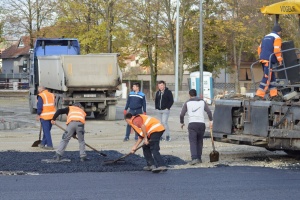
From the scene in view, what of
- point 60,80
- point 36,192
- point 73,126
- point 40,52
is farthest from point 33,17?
point 36,192

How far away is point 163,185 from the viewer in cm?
1211

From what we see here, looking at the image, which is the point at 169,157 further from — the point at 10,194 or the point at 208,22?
the point at 208,22

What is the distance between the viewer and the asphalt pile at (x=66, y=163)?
45.7 feet

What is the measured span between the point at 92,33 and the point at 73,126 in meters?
35.2

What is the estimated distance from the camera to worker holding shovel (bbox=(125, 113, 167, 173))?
45.1ft

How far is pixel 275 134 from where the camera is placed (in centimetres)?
1450

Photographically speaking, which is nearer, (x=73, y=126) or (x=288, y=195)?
(x=288, y=195)

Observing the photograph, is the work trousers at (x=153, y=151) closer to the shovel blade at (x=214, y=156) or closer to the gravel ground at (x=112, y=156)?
the gravel ground at (x=112, y=156)

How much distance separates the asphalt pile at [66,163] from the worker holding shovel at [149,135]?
0.44m

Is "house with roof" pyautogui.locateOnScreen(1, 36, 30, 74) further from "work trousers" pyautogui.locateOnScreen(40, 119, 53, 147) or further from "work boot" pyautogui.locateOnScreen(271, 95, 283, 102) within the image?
"work boot" pyautogui.locateOnScreen(271, 95, 283, 102)

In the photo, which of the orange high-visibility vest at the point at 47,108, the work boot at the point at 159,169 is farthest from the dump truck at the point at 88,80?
the work boot at the point at 159,169

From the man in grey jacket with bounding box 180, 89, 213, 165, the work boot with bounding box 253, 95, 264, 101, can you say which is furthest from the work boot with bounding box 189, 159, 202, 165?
the work boot with bounding box 253, 95, 264, 101

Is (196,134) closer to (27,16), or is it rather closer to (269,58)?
(269,58)

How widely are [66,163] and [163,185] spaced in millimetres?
3411
